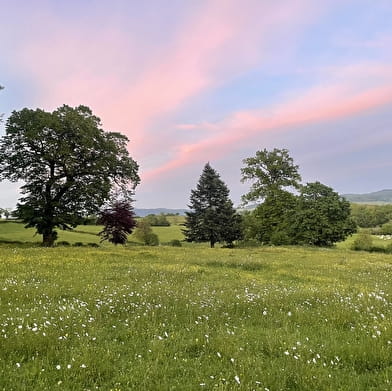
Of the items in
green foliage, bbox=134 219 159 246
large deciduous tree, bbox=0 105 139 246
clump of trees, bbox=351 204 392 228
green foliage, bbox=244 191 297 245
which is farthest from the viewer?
clump of trees, bbox=351 204 392 228

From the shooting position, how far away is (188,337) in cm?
680

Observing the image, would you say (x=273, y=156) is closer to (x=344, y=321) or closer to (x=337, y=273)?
(x=337, y=273)

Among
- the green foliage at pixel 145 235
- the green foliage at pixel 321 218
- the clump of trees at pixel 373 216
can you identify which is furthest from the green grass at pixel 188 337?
the clump of trees at pixel 373 216

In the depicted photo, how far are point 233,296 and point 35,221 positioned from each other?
30.9 meters

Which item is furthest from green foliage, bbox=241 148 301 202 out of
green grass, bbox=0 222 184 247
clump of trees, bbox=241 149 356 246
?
green grass, bbox=0 222 184 247

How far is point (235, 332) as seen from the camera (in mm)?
7246

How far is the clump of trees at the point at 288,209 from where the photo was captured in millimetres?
53031

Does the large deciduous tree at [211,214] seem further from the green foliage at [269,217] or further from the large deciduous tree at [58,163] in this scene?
the large deciduous tree at [58,163]

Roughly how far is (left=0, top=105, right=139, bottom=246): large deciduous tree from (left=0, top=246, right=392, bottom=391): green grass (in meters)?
24.8

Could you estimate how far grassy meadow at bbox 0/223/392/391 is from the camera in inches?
194

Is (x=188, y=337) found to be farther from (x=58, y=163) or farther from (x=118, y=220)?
(x=118, y=220)

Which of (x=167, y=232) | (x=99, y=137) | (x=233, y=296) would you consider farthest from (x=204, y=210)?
(x=233, y=296)

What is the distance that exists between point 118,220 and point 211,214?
23.0 metres

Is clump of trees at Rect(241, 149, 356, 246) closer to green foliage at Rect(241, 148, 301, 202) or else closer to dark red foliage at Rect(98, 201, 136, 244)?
green foliage at Rect(241, 148, 301, 202)
